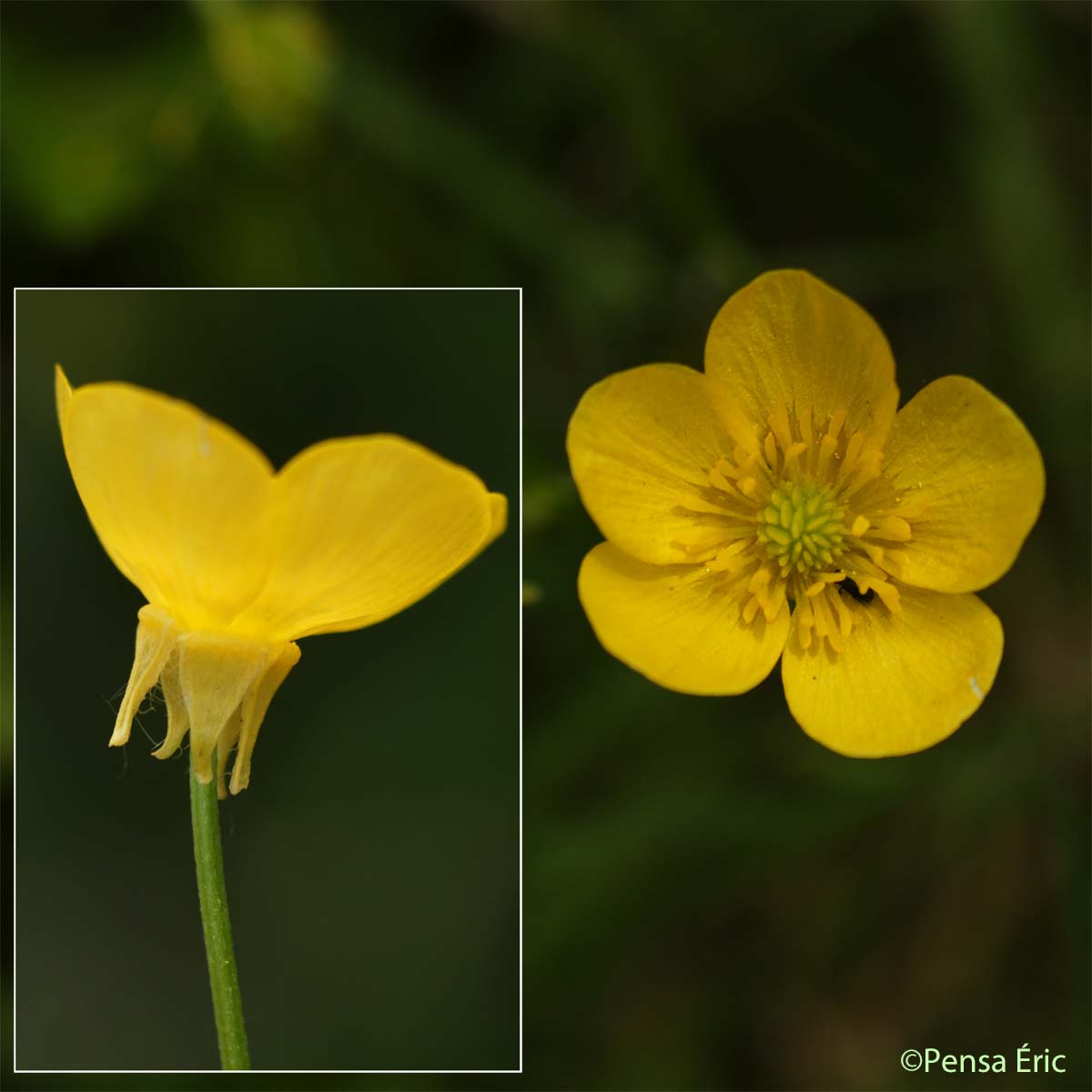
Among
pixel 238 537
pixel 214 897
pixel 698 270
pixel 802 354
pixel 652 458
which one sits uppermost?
pixel 698 270

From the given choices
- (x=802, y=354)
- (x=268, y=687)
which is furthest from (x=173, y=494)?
(x=802, y=354)

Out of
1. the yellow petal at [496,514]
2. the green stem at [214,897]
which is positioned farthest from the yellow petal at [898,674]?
the green stem at [214,897]

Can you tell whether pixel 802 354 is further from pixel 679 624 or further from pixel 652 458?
pixel 679 624

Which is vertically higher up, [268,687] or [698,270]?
[698,270]

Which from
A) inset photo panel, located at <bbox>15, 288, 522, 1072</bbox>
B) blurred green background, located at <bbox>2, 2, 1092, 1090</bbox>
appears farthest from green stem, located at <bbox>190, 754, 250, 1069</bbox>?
blurred green background, located at <bbox>2, 2, 1092, 1090</bbox>

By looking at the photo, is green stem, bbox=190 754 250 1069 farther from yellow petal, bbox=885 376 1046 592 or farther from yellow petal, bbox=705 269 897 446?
yellow petal, bbox=885 376 1046 592

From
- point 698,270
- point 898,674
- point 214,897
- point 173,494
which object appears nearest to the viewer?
point 173,494

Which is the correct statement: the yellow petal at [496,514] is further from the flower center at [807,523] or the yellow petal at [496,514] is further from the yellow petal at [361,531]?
the flower center at [807,523]
